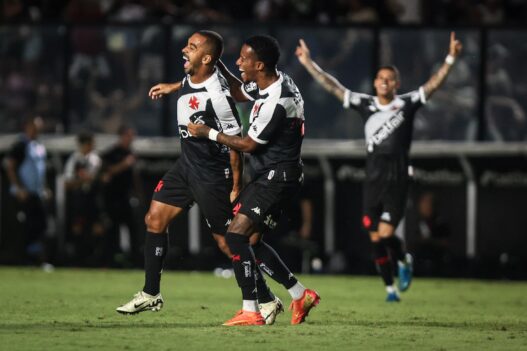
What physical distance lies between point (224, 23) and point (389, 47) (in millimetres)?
2455

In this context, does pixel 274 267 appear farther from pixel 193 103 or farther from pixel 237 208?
pixel 193 103

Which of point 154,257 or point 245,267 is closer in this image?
point 245,267

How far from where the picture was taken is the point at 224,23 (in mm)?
19719

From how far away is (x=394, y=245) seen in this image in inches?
579

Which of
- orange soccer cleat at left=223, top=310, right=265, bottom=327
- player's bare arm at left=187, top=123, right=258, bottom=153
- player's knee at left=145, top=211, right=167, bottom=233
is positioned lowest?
orange soccer cleat at left=223, top=310, right=265, bottom=327

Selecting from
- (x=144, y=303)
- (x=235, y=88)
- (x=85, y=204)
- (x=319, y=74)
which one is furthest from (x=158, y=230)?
(x=85, y=204)

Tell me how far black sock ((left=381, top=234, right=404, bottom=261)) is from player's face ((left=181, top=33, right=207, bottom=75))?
14.8 feet

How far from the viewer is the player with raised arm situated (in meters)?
10.8

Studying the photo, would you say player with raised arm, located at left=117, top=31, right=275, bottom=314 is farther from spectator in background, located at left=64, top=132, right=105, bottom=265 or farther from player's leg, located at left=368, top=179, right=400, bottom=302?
spectator in background, located at left=64, top=132, right=105, bottom=265

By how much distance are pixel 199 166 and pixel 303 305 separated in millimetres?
1404

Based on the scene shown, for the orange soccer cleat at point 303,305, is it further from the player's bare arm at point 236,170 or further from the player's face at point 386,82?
the player's face at point 386,82

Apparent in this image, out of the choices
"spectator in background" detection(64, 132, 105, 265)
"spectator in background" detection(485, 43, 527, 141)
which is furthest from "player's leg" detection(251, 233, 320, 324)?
"spectator in background" detection(485, 43, 527, 141)

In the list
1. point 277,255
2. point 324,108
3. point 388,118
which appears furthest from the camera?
point 324,108

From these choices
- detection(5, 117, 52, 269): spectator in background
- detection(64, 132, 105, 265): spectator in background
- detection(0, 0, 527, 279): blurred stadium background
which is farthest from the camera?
detection(64, 132, 105, 265): spectator in background
